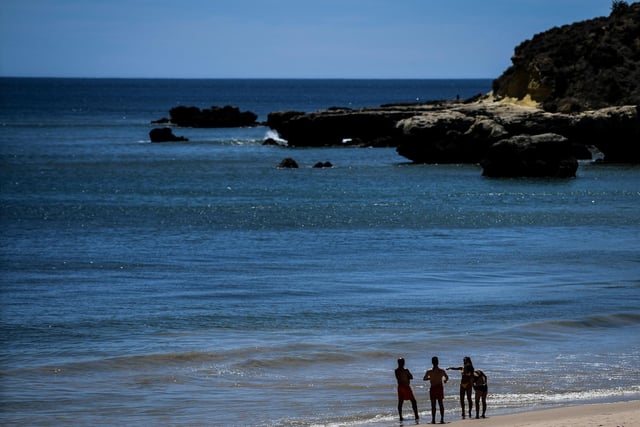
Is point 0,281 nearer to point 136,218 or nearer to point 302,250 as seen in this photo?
point 302,250

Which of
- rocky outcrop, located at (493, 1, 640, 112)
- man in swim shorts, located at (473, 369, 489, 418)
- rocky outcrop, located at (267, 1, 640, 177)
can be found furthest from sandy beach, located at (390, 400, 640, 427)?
rocky outcrop, located at (493, 1, 640, 112)

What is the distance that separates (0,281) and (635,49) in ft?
166

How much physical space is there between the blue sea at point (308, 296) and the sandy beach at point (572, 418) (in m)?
0.74

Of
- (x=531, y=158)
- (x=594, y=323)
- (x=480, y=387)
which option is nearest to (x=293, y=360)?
(x=480, y=387)

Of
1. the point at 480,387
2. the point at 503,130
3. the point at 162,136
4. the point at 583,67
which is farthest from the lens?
the point at 162,136

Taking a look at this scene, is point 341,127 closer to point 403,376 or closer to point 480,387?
point 480,387

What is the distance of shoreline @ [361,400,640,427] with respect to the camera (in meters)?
17.6

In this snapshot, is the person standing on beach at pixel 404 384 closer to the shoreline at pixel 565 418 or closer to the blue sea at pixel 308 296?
the shoreline at pixel 565 418

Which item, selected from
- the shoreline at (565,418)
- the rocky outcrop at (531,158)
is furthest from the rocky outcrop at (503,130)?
the shoreline at (565,418)

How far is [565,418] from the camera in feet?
60.3

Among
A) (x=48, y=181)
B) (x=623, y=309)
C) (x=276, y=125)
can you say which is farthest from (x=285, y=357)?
(x=276, y=125)

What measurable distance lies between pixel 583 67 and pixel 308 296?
48549 mm

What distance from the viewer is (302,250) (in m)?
39.3

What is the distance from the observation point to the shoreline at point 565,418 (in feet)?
57.8
